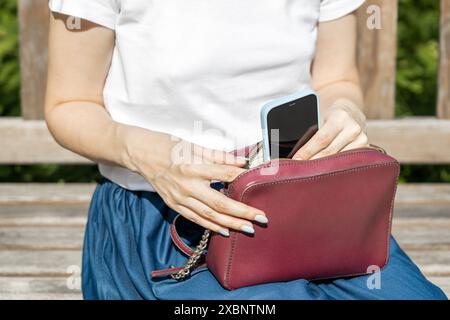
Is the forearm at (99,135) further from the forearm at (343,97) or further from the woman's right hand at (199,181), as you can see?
the forearm at (343,97)

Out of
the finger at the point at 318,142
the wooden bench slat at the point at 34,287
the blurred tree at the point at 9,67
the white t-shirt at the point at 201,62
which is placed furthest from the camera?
the blurred tree at the point at 9,67

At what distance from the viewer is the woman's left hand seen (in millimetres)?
1529

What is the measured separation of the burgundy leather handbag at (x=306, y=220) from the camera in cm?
143

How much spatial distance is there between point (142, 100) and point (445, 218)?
111cm

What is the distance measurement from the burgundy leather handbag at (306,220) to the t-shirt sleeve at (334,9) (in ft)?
1.36

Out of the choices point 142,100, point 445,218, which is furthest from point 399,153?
point 142,100

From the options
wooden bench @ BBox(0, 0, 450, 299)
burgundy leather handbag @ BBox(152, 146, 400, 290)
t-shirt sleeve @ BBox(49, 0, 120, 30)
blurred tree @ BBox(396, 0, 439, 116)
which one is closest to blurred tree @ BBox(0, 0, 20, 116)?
wooden bench @ BBox(0, 0, 450, 299)

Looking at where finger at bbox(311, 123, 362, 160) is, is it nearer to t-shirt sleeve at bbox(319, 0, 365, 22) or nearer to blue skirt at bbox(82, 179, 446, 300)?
blue skirt at bbox(82, 179, 446, 300)

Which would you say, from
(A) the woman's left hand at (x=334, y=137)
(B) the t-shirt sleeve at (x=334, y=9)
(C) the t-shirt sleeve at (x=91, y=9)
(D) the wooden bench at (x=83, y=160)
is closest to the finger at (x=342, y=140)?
(A) the woman's left hand at (x=334, y=137)

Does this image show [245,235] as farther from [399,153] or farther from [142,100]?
[399,153]

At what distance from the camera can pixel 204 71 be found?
1660 millimetres
